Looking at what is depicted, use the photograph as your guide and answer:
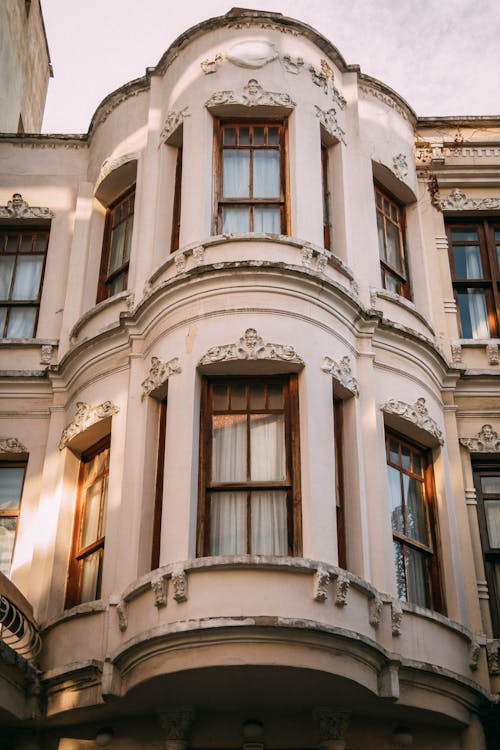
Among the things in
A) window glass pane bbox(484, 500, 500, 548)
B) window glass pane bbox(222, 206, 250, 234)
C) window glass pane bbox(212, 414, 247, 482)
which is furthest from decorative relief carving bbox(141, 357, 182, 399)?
window glass pane bbox(484, 500, 500, 548)

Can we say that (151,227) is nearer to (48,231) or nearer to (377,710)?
(48,231)

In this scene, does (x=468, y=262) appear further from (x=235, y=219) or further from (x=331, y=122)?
(x=235, y=219)

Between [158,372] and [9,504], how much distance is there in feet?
10.5

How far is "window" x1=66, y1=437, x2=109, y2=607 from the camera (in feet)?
44.3

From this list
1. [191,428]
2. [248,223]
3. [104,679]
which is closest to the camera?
[104,679]

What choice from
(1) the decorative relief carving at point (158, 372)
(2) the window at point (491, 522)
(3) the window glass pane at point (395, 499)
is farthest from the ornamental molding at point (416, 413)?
(1) the decorative relief carving at point (158, 372)

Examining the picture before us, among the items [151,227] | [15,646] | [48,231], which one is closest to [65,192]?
[48,231]

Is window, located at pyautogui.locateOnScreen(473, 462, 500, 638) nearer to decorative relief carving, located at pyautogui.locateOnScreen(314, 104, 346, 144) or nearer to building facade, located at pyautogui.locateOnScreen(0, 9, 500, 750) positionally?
building facade, located at pyautogui.locateOnScreen(0, 9, 500, 750)

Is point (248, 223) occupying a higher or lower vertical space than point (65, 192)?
lower

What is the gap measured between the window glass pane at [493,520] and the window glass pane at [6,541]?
6.50 m

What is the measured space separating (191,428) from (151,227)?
393 centimetres

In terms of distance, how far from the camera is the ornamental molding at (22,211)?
1705cm

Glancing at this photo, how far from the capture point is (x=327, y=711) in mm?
11734

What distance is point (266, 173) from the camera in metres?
15.1
